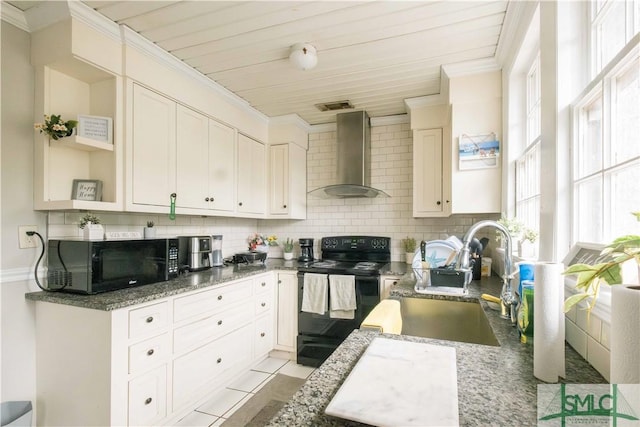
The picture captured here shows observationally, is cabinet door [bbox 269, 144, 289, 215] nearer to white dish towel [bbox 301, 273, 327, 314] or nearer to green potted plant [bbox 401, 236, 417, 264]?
white dish towel [bbox 301, 273, 327, 314]

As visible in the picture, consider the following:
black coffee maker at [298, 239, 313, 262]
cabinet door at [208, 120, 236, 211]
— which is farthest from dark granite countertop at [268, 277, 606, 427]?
black coffee maker at [298, 239, 313, 262]

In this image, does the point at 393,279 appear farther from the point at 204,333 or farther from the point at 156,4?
the point at 156,4

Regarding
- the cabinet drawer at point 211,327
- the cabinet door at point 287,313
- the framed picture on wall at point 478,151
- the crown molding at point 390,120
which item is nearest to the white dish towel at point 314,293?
the cabinet door at point 287,313

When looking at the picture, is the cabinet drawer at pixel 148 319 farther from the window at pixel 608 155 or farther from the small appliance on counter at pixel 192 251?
the window at pixel 608 155

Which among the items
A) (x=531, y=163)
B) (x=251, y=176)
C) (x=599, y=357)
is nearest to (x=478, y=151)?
(x=531, y=163)

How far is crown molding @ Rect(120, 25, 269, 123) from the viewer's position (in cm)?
199

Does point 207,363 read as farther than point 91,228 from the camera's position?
Yes

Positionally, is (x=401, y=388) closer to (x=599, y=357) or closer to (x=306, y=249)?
(x=599, y=357)

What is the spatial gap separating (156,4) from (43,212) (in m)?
1.45

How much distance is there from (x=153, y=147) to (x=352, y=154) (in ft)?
6.58

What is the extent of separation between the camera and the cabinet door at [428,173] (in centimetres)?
303

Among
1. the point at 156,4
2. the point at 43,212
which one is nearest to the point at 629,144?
the point at 156,4

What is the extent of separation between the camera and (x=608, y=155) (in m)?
1.00

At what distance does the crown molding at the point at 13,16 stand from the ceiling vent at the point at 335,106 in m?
2.27
